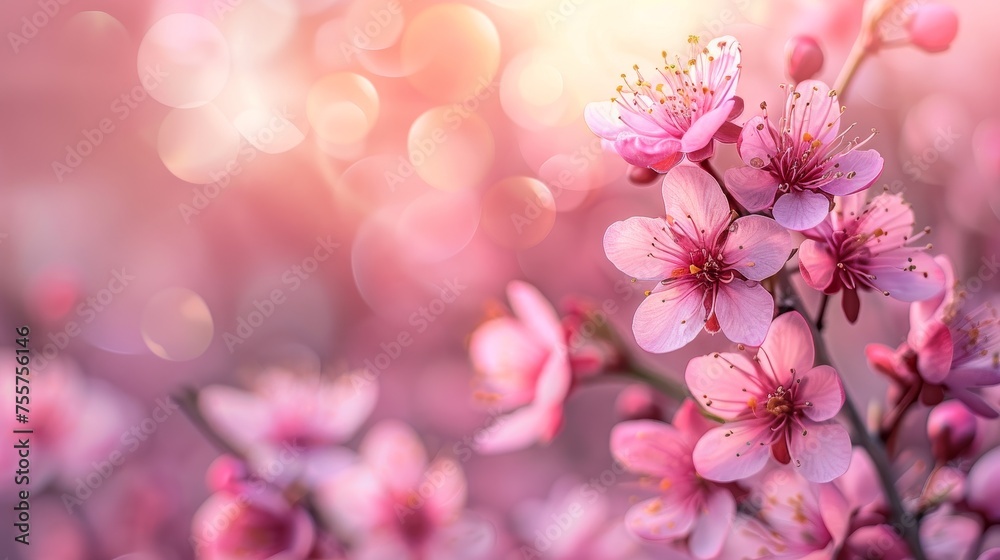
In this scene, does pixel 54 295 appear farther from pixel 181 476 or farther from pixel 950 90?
pixel 950 90

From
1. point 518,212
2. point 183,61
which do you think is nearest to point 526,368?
point 518,212

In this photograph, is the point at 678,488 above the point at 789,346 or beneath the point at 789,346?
beneath

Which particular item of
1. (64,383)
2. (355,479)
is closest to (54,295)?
(64,383)

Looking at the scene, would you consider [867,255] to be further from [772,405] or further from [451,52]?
[451,52]

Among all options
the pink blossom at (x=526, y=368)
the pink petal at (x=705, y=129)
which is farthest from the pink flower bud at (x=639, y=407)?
the pink petal at (x=705, y=129)

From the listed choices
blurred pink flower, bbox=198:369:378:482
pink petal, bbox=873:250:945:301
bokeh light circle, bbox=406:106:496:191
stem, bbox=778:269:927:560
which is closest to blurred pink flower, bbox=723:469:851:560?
stem, bbox=778:269:927:560

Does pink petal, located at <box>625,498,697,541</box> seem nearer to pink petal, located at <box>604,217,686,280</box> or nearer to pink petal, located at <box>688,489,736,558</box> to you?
pink petal, located at <box>688,489,736,558</box>
